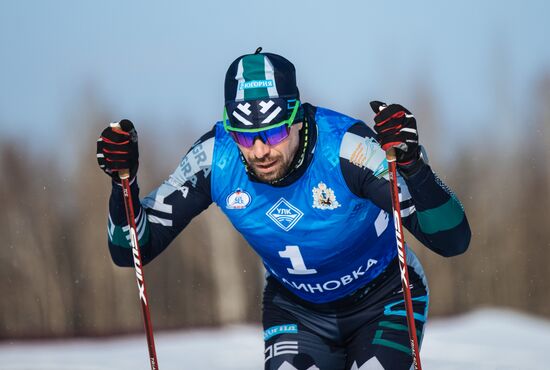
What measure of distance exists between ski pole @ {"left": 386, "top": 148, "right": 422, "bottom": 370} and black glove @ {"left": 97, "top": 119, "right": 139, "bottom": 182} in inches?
32.2

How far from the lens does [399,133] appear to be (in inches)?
92.7

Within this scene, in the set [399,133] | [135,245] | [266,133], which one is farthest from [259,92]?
[135,245]

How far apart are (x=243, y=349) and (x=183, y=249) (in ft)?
2.97

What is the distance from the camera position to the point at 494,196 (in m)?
5.81

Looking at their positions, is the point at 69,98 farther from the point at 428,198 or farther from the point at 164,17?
the point at 428,198

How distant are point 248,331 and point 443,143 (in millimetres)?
1859

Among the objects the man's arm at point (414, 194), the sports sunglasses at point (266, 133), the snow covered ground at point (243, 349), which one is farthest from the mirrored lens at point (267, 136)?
the snow covered ground at point (243, 349)

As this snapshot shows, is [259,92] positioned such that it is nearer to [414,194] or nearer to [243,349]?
[414,194]

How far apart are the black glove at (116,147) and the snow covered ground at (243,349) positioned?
7.87ft

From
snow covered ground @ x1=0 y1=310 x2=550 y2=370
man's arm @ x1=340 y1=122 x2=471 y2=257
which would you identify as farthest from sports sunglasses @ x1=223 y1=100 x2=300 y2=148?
snow covered ground @ x1=0 y1=310 x2=550 y2=370

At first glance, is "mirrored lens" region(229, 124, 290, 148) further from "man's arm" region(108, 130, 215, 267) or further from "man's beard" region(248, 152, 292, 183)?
"man's arm" region(108, 130, 215, 267)

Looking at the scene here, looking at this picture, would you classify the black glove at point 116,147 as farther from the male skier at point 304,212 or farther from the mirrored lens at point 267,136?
the mirrored lens at point 267,136

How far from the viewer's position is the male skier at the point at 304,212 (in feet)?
8.67

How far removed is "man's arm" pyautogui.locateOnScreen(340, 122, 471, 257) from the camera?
2.43 m
